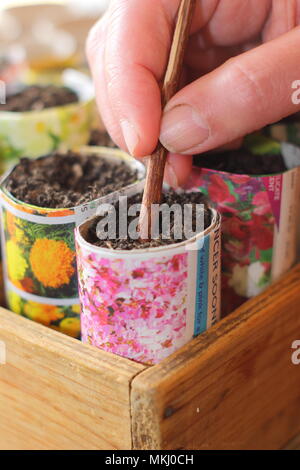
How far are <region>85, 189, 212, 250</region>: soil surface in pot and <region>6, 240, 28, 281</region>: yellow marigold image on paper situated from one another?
0.09 metres

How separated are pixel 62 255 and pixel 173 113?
157 mm

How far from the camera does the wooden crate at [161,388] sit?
1.67 ft

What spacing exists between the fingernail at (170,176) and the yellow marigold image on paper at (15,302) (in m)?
0.18

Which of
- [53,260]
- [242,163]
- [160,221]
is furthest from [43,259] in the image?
[242,163]

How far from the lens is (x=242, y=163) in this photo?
0.64 metres

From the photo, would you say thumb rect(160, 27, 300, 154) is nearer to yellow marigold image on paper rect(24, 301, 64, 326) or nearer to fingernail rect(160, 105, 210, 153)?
fingernail rect(160, 105, 210, 153)

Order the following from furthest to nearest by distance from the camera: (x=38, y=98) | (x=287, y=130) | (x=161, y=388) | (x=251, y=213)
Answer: (x=38, y=98) < (x=287, y=130) < (x=251, y=213) < (x=161, y=388)

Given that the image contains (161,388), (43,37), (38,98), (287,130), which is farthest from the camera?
(43,37)

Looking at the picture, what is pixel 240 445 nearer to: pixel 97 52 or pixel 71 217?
pixel 71 217

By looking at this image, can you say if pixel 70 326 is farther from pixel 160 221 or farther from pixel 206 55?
pixel 206 55

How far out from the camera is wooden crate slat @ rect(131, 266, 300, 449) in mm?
502

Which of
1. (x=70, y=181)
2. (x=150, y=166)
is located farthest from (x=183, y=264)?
(x=70, y=181)

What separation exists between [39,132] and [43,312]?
269 mm

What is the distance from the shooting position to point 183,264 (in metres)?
0.50
